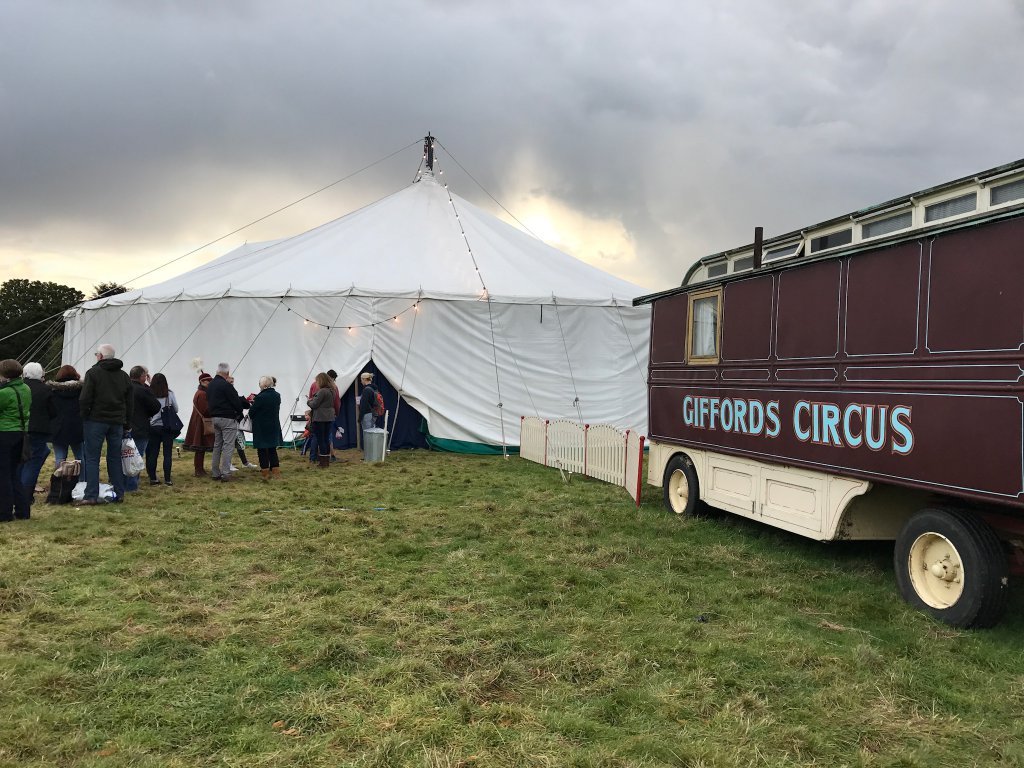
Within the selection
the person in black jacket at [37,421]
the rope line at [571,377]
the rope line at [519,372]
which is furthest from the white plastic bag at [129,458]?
the rope line at [571,377]

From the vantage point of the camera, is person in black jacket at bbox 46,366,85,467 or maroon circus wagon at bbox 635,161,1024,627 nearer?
maroon circus wagon at bbox 635,161,1024,627

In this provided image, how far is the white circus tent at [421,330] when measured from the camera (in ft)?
48.9

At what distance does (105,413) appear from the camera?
337 inches

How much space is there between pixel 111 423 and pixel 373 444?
519cm

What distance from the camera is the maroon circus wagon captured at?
4.52 metres

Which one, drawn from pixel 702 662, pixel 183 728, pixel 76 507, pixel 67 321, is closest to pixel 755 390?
pixel 702 662

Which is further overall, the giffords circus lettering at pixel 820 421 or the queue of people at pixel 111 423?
the queue of people at pixel 111 423

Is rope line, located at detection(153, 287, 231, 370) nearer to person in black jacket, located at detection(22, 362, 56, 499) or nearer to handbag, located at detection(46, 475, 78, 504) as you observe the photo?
person in black jacket, located at detection(22, 362, 56, 499)

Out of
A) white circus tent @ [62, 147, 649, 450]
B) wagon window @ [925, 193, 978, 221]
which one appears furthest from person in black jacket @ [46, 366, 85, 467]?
wagon window @ [925, 193, 978, 221]

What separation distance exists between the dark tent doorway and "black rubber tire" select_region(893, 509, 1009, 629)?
438 inches

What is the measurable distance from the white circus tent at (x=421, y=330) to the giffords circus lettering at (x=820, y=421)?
7613 millimetres

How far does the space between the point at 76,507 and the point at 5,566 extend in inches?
114

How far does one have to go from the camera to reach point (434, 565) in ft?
20.7

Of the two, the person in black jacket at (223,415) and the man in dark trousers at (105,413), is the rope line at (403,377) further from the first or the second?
the man in dark trousers at (105,413)
